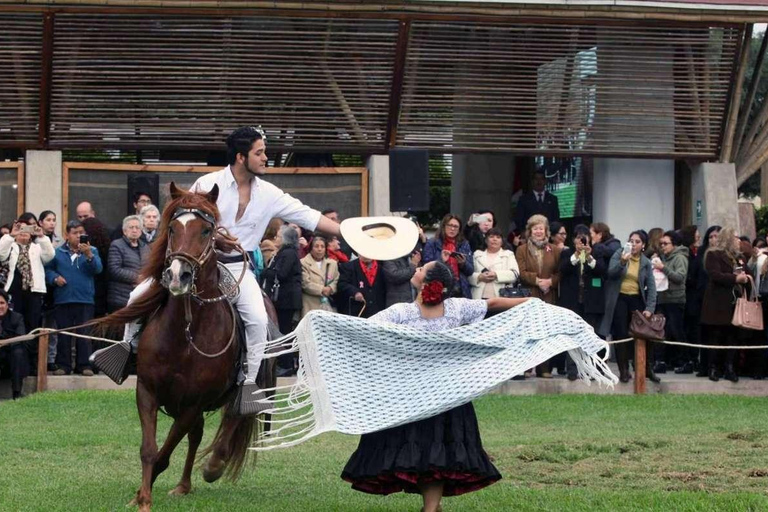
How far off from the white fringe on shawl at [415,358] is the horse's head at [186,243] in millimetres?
873

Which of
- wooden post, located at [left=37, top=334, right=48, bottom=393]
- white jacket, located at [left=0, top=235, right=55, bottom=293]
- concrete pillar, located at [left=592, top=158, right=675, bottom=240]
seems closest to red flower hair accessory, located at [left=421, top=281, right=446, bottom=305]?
white jacket, located at [left=0, top=235, right=55, bottom=293]

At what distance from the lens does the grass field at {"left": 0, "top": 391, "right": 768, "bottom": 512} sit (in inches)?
417

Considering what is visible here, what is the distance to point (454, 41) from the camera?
72.0 feet

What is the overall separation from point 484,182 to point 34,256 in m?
12.2

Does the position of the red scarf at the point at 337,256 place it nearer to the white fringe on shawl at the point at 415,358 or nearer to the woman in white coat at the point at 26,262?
the woman in white coat at the point at 26,262

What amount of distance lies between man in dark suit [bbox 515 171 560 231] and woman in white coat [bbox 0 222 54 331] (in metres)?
8.53

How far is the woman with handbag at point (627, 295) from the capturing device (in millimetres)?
19422

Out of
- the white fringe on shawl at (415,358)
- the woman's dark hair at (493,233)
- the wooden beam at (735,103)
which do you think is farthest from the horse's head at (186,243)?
the wooden beam at (735,103)

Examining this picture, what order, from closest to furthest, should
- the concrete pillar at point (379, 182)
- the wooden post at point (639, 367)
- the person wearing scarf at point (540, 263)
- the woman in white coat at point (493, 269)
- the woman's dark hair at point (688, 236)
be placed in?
the woman in white coat at point (493, 269)
the wooden post at point (639, 367)
the person wearing scarf at point (540, 263)
the woman's dark hair at point (688, 236)
the concrete pillar at point (379, 182)

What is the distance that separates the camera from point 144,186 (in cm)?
2152

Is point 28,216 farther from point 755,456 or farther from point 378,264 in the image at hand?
point 755,456

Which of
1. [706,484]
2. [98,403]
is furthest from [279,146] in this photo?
[706,484]

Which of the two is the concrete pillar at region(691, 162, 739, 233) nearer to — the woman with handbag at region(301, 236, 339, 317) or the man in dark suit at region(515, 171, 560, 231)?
the man in dark suit at region(515, 171, 560, 231)

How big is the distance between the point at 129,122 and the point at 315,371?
12607 mm
